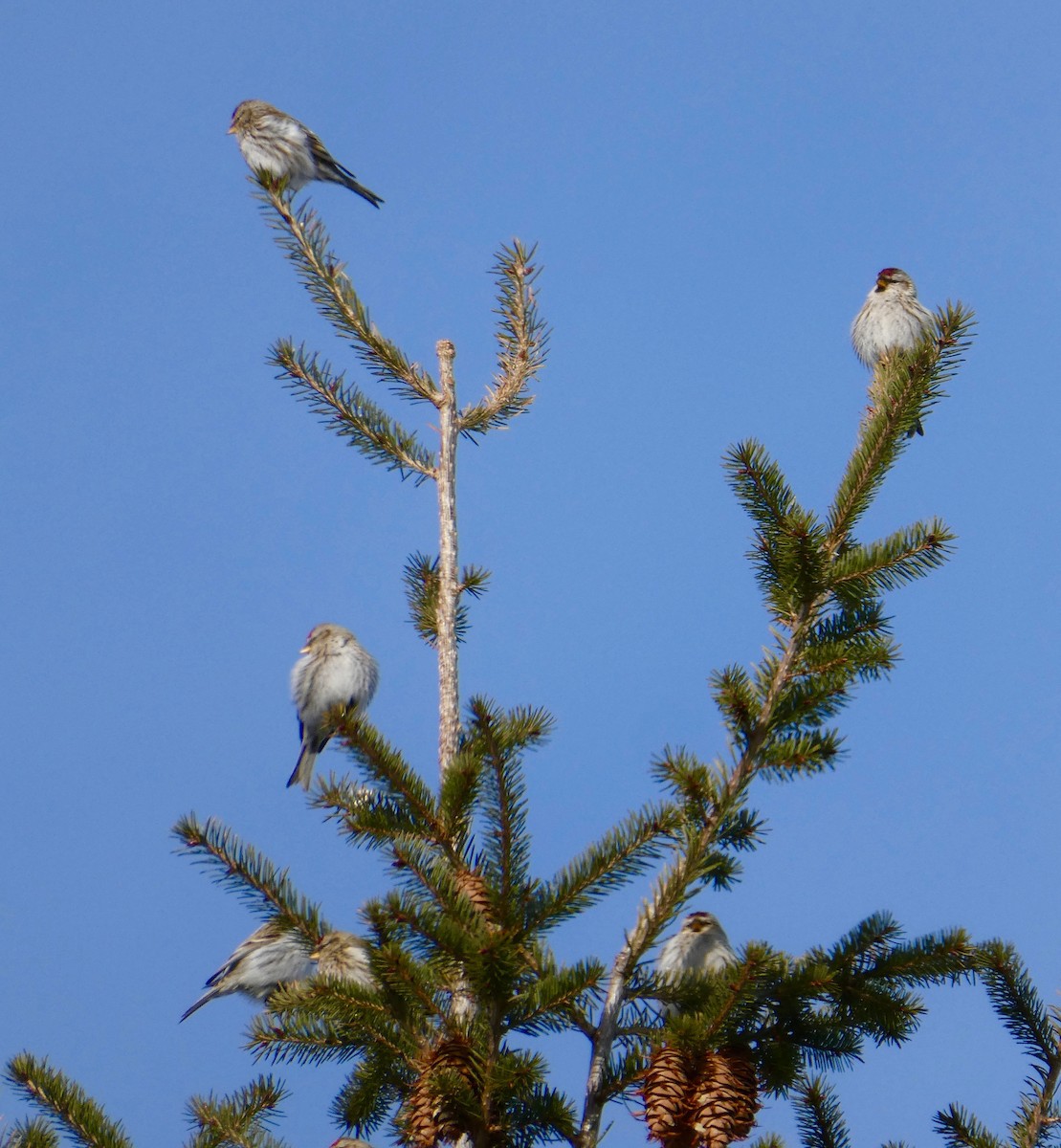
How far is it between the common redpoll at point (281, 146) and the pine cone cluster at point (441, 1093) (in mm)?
5987

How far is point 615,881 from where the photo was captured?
2.93m

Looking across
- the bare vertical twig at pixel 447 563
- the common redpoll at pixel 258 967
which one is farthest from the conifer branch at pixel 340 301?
the common redpoll at pixel 258 967

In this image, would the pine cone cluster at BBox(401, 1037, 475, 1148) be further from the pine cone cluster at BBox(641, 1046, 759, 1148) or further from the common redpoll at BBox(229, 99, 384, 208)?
the common redpoll at BBox(229, 99, 384, 208)

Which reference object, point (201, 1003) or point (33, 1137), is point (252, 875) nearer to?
point (33, 1137)

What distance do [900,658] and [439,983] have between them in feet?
4.12

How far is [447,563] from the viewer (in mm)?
4145

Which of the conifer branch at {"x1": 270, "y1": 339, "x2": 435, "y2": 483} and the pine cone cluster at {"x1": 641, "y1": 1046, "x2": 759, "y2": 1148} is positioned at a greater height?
the conifer branch at {"x1": 270, "y1": 339, "x2": 435, "y2": 483}

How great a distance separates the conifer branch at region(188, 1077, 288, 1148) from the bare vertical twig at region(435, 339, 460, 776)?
0.95 meters

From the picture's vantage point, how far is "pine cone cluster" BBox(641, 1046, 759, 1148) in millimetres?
2822

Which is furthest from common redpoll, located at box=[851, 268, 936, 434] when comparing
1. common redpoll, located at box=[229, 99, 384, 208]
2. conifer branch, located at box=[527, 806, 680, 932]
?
conifer branch, located at box=[527, 806, 680, 932]

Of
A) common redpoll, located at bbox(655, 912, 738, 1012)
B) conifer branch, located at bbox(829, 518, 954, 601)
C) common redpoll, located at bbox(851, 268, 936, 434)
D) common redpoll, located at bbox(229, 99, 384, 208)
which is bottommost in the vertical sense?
conifer branch, located at bbox(829, 518, 954, 601)

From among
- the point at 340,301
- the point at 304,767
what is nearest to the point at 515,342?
the point at 340,301

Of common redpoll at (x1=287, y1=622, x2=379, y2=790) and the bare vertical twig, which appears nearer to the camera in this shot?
the bare vertical twig

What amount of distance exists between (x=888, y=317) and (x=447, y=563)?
513 cm
